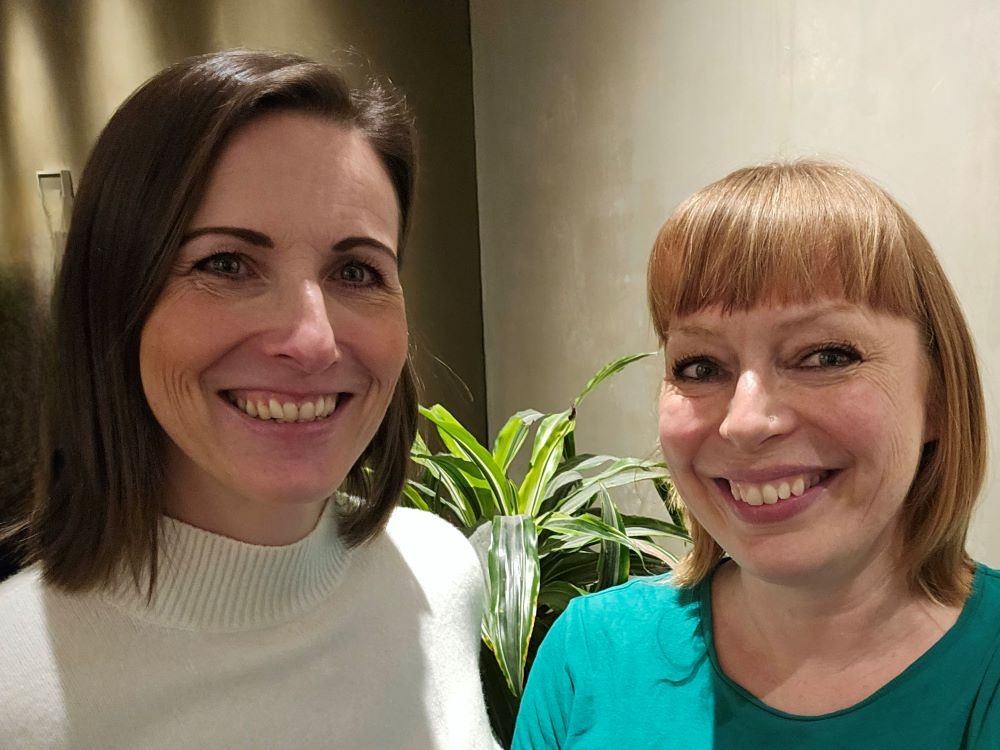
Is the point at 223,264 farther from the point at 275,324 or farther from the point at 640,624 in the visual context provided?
the point at 640,624

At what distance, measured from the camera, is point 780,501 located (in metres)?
0.94

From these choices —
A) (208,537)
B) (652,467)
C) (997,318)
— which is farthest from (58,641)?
(997,318)

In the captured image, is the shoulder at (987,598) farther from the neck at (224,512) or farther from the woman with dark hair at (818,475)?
the neck at (224,512)

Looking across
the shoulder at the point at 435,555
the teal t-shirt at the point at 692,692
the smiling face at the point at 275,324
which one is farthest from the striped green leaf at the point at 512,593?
the smiling face at the point at 275,324

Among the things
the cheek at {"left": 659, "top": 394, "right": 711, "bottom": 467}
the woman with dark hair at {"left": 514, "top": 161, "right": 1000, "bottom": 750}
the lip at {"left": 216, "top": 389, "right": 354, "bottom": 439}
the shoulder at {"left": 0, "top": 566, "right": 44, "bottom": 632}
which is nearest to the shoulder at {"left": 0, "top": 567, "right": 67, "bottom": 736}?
the shoulder at {"left": 0, "top": 566, "right": 44, "bottom": 632}

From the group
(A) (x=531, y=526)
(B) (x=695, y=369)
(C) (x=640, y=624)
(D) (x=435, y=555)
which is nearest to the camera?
(B) (x=695, y=369)

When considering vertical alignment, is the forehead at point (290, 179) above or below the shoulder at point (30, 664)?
above

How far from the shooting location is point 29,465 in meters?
1.40

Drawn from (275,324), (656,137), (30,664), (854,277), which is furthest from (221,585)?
(656,137)

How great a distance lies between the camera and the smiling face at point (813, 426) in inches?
35.7

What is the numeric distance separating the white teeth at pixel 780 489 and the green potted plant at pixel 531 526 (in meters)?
0.67

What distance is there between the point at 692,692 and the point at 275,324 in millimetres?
686

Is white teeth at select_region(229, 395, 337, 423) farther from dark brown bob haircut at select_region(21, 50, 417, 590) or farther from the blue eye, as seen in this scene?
the blue eye

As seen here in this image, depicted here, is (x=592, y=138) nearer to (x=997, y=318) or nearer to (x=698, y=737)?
(x=997, y=318)
